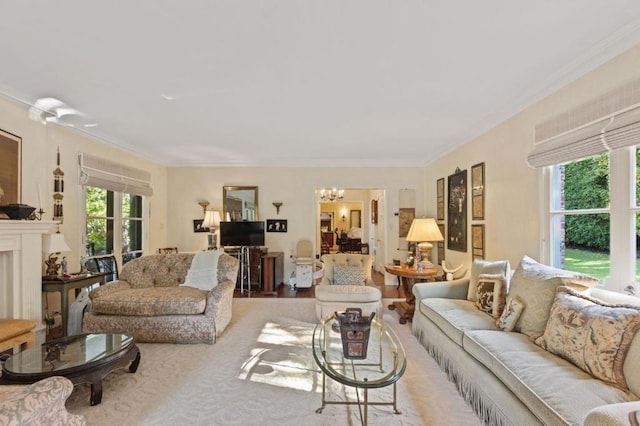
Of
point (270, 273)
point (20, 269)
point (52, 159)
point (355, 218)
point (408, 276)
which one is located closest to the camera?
point (20, 269)

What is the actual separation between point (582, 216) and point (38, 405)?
3.60 meters

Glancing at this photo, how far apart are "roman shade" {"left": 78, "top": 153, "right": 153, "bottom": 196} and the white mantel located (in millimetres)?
1330

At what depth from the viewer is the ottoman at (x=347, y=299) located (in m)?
3.73

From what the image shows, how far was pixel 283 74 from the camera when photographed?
102 inches

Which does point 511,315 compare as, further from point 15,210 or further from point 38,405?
point 15,210

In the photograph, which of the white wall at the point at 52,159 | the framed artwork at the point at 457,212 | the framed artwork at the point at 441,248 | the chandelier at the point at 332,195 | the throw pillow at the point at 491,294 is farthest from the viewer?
the chandelier at the point at 332,195

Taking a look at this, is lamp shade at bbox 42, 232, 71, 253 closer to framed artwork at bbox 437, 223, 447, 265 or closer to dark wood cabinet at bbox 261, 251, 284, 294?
dark wood cabinet at bbox 261, 251, 284, 294

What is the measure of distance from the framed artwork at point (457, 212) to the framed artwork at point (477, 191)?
24 cm

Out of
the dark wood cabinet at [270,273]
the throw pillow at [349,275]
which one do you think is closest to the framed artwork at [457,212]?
the throw pillow at [349,275]

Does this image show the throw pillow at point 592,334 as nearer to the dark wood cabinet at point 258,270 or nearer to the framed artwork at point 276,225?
the dark wood cabinet at point 258,270

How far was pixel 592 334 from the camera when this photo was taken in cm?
169

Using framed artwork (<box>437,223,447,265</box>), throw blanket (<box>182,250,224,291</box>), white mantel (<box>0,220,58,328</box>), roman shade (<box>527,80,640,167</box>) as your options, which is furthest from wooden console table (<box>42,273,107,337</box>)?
framed artwork (<box>437,223,447,265</box>)

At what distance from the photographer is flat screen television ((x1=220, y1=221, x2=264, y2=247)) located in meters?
5.90

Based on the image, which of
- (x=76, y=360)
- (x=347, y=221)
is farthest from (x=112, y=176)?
(x=347, y=221)
